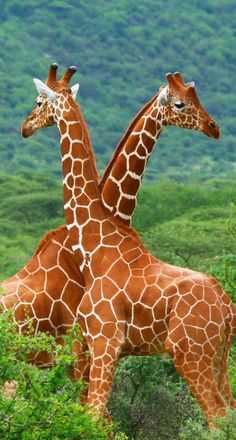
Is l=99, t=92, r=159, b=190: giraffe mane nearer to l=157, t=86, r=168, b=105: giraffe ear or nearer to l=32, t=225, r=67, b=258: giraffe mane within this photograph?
l=157, t=86, r=168, b=105: giraffe ear

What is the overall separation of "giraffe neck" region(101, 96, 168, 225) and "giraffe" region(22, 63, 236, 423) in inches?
2.3

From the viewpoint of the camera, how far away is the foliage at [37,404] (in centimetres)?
1089

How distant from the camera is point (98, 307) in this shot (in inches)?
507

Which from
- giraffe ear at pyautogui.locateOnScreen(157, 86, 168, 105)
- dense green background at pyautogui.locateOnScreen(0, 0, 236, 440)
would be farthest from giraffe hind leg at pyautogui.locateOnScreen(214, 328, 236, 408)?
dense green background at pyautogui.locateOnScreen(0, 0, 236, 440)

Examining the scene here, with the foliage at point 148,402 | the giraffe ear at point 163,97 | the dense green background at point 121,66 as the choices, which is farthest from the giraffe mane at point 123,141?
the dense green background at point 121,66

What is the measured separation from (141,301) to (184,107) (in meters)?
1.68

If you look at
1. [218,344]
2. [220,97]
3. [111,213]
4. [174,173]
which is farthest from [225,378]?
[220,97]

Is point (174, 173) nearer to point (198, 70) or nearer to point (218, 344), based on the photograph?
point (198, 70)

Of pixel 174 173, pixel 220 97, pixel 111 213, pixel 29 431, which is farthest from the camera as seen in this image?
pixel 220 97

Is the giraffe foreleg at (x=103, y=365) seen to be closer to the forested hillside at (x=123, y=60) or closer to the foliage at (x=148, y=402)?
the foliage at (x=148, y=402)

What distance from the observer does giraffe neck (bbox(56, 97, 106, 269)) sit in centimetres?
1340

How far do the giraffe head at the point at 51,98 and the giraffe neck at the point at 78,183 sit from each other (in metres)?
0.05

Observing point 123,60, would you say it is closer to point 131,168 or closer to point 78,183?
point 78,183

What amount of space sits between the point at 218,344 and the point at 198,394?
0.43 metres
